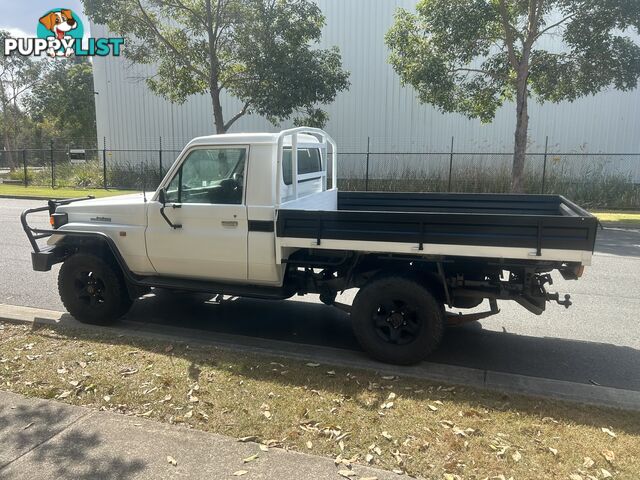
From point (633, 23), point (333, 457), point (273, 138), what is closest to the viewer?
point (333, 457)

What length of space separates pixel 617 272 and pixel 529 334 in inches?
159

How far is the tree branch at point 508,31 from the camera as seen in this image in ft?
45.6

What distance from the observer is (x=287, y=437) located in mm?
3291

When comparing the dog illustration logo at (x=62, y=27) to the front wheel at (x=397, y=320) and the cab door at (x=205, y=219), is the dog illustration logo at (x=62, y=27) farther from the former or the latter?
the front wheel at (x=397, y=320)

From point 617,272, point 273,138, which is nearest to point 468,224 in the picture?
point 273,138

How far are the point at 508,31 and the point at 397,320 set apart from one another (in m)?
12.7

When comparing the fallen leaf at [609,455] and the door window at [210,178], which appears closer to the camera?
the fallen leaf at [609,455]

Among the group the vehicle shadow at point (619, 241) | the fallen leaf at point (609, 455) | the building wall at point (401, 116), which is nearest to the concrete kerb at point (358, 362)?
the fallen leaf at point (609, 455)

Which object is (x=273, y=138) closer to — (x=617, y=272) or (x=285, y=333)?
(x=285, y=333)

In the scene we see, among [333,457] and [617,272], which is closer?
[333,457]

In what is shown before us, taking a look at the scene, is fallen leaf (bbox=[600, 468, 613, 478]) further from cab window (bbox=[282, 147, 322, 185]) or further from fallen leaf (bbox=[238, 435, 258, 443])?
cab window (bbox=[282, 147, 322, 185])

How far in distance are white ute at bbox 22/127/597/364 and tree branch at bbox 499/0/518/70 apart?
10251 millimetres

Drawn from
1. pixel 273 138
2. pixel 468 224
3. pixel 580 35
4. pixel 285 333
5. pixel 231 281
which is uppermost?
pixel 580 35

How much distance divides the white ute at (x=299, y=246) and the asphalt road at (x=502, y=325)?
0.54 m
